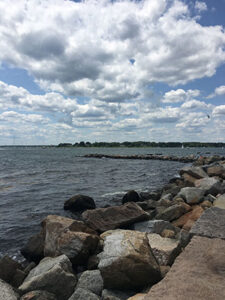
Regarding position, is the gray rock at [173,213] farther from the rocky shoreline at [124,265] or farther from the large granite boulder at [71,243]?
the large granite boulder at [71,243]

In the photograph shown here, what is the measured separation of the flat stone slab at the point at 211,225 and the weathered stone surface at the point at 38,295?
2655 millimetres

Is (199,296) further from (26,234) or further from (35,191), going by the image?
(35,191)

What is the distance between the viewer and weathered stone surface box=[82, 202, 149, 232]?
6930mm

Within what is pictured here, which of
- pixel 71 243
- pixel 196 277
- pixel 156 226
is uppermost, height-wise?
pixel 196 277

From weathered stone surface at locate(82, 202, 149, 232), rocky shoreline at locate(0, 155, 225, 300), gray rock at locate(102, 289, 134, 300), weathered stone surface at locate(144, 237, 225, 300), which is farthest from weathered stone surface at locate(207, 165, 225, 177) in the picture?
gray rock at locate(102, 289, 134, 300)

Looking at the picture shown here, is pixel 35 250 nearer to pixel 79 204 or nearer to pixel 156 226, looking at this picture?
pixel 156 226

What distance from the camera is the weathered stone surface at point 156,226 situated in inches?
241

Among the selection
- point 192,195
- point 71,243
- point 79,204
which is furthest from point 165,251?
point 79,204

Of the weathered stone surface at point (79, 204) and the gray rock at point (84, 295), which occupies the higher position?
the gray rock at point (84, 295)

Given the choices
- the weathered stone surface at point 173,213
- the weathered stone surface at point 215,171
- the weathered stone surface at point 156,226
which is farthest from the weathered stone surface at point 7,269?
the weathered stone surface at point 215,171

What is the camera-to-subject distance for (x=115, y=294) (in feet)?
11.7

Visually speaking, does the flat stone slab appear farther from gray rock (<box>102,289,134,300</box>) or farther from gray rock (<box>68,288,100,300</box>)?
gray rock (<box>68,288,100,300</box>)

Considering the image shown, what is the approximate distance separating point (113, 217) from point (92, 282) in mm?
3236

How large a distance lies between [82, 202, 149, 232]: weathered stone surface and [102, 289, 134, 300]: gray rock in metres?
3.15
